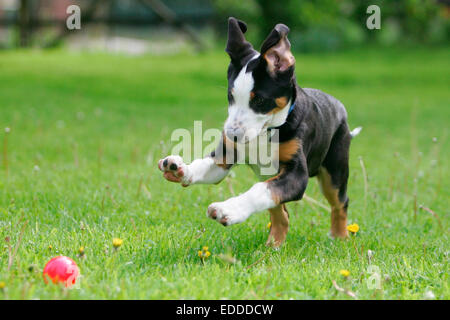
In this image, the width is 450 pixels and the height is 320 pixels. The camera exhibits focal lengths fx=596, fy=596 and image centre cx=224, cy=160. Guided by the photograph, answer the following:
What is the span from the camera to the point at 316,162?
4.33 m

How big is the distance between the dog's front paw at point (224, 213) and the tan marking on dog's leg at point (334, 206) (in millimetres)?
1560

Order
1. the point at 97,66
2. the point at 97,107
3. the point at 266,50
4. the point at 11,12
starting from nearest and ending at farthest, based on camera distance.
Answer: the point at 266,50, the point at 97,107, the point at 97,66, the point at 11,12

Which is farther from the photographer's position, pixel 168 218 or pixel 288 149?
pixel 168 218

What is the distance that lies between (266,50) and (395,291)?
161 cm

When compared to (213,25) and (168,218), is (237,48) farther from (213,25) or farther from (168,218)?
(213,25)

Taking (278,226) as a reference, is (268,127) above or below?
above

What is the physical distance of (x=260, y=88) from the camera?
11.5 ft

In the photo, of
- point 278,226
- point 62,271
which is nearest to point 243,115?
point 278,226

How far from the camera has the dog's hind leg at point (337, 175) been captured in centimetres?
458

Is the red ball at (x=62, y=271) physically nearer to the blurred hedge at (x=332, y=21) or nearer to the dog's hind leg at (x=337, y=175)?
the dog's hind leg at (x=337, y=175)

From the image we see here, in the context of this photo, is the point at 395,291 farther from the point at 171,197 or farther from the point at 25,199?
the point at 25,199

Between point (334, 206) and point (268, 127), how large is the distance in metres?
1.37

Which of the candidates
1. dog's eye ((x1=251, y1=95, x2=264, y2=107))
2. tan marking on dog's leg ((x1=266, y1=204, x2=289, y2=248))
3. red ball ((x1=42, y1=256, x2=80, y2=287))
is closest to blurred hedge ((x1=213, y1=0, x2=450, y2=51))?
tan marking on dog's leg ((x1=266, y1=204, x2=289, y2=248))

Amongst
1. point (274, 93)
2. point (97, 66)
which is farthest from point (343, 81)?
point (274, 93)
